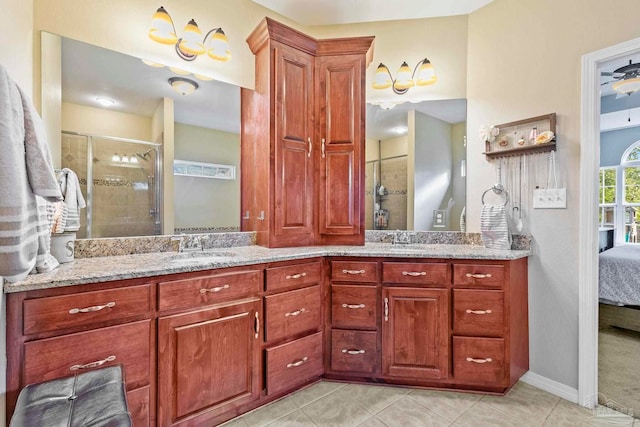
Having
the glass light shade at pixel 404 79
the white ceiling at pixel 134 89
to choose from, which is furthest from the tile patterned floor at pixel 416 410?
the glass light shade at pixel 404 79

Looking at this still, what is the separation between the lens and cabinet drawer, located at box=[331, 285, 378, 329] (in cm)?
208

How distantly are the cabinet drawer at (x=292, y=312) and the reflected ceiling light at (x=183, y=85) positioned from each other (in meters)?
1.49

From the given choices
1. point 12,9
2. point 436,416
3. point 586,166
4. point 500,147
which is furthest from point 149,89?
point 586,166

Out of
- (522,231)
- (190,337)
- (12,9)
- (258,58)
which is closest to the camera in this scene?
(12,9)

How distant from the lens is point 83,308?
1302 mm

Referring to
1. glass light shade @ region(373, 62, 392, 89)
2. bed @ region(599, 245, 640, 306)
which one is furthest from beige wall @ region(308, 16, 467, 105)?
bed @ region(599, 245, 640, 306)

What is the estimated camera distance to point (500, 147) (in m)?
2.29

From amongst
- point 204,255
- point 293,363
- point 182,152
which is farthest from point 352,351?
point 182,152

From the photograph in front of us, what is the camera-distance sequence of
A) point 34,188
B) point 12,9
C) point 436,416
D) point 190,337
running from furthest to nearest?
point 436,416
point 190,337
point 12,9
point 34,188

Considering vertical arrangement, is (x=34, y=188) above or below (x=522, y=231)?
above

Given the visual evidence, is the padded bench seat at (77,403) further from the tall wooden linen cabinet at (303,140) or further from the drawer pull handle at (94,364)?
the tall wooden linen cabinet at (303,140)

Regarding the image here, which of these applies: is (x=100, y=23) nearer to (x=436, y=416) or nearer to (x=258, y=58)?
(x=258, y=58)

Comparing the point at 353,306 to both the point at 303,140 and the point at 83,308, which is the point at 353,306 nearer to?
the point at 303,140

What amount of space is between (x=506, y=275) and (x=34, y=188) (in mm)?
2299
